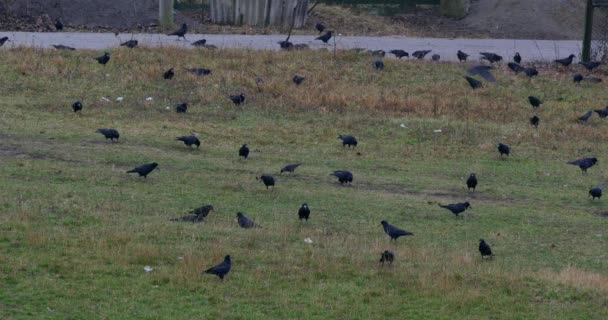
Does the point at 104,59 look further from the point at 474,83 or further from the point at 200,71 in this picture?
the point at 474,83

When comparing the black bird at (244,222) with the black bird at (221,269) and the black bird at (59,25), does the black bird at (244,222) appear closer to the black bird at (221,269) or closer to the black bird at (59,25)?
the black bird at (221,269)

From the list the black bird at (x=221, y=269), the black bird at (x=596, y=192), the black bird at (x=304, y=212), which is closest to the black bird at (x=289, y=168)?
the black bird at (x=304, y=212)

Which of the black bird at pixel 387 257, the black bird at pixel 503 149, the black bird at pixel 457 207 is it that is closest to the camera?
the black bird at pixel 387 257

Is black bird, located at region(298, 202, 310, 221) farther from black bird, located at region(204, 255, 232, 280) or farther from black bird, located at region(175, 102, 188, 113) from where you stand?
black bird, located at region(175, 102, 188, 113)

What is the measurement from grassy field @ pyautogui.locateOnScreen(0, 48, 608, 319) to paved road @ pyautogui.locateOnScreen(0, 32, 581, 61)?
2.47 meters

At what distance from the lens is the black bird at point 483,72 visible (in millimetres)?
25578

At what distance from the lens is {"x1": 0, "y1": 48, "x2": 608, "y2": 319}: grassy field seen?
40.5 ft

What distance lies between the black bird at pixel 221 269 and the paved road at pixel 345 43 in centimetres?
1665

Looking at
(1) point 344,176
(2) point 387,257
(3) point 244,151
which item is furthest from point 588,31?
(2) point 387,257

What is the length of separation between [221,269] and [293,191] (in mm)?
5555

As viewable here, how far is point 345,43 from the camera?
1309 inches

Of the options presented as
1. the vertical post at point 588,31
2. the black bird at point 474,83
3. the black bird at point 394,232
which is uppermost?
the vertical post at point 588,31

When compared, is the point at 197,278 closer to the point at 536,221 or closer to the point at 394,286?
the point at 394,286

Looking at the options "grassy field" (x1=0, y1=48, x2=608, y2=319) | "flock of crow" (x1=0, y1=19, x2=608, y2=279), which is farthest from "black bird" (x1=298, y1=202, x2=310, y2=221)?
"grassy field" (x1=0, y1=48, x2=608, y2=319)
